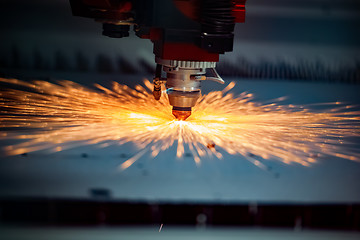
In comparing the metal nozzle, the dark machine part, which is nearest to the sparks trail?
the metal nozzle

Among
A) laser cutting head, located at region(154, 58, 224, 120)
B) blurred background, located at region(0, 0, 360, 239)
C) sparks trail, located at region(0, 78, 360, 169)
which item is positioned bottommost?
blurred background, located at region(0, 0, 360, 239)

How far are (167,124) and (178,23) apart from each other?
1.51 feet

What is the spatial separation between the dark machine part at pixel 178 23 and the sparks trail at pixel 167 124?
279mm

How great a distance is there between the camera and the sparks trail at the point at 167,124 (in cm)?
135

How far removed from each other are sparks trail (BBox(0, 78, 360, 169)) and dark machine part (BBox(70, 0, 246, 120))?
279mm

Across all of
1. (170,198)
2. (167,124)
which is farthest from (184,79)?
(170,198)

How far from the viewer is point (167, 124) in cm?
158

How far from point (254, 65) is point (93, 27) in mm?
1006

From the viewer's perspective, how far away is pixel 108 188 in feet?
3.44

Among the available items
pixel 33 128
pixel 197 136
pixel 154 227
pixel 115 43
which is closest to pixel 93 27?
pixel 115 43

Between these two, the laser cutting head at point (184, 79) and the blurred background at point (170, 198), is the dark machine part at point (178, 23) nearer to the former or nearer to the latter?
the laser cutting head at point (184, 79)

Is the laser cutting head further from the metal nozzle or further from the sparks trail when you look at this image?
the sparks trail

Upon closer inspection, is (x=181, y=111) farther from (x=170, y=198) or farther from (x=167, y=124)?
(x=170, y=198)

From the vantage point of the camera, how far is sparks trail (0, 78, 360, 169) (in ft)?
4.43
